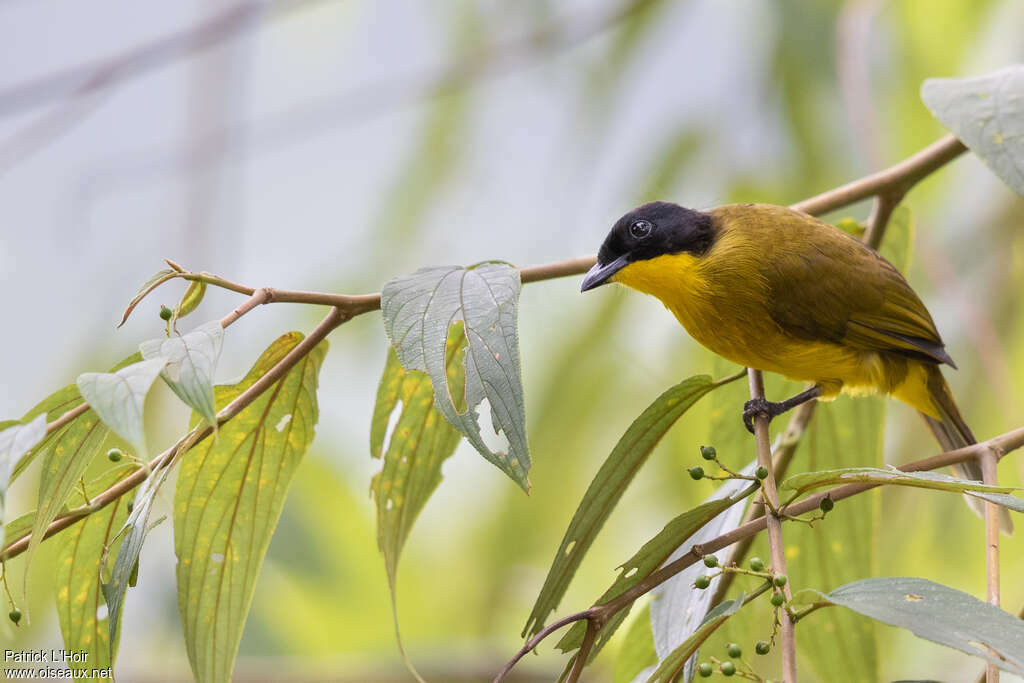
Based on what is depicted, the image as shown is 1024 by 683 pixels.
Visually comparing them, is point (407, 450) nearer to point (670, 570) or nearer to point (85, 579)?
point (85, 579)

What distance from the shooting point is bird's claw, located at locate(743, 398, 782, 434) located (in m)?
1.94

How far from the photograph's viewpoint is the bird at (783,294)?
212 cm

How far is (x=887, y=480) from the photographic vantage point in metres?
1.22

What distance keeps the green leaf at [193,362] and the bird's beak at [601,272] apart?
89 cm

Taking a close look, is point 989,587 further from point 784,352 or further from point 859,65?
point 859,65

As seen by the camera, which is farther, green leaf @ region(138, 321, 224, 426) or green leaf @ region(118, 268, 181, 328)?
green leaf @ region(118, 268, 181, 328)

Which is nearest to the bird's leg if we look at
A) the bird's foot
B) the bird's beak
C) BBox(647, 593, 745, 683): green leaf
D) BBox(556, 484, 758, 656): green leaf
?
the bird's foot

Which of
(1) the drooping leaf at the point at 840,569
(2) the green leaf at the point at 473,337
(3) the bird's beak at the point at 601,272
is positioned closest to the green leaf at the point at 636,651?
(1) the drooping leaf at the point at 840,569

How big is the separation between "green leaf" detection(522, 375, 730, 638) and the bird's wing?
22.1 inches

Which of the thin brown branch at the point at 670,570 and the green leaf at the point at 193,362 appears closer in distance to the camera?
the green leaf at the point at 193,362

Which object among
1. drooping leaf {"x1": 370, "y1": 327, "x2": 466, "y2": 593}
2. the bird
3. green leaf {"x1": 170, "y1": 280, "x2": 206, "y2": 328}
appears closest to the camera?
green leaf {"x1": 170, "y1": 280, "x2": 206, "y2": 328}

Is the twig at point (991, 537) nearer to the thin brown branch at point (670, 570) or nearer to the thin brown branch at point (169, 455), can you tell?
the thin brown branch at point (670, 570)

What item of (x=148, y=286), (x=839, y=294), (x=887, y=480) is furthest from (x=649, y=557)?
(x=839, y=294)

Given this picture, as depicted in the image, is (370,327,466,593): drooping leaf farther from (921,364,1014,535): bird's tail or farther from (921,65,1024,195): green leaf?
(921,364,1014,535): bird's tail
